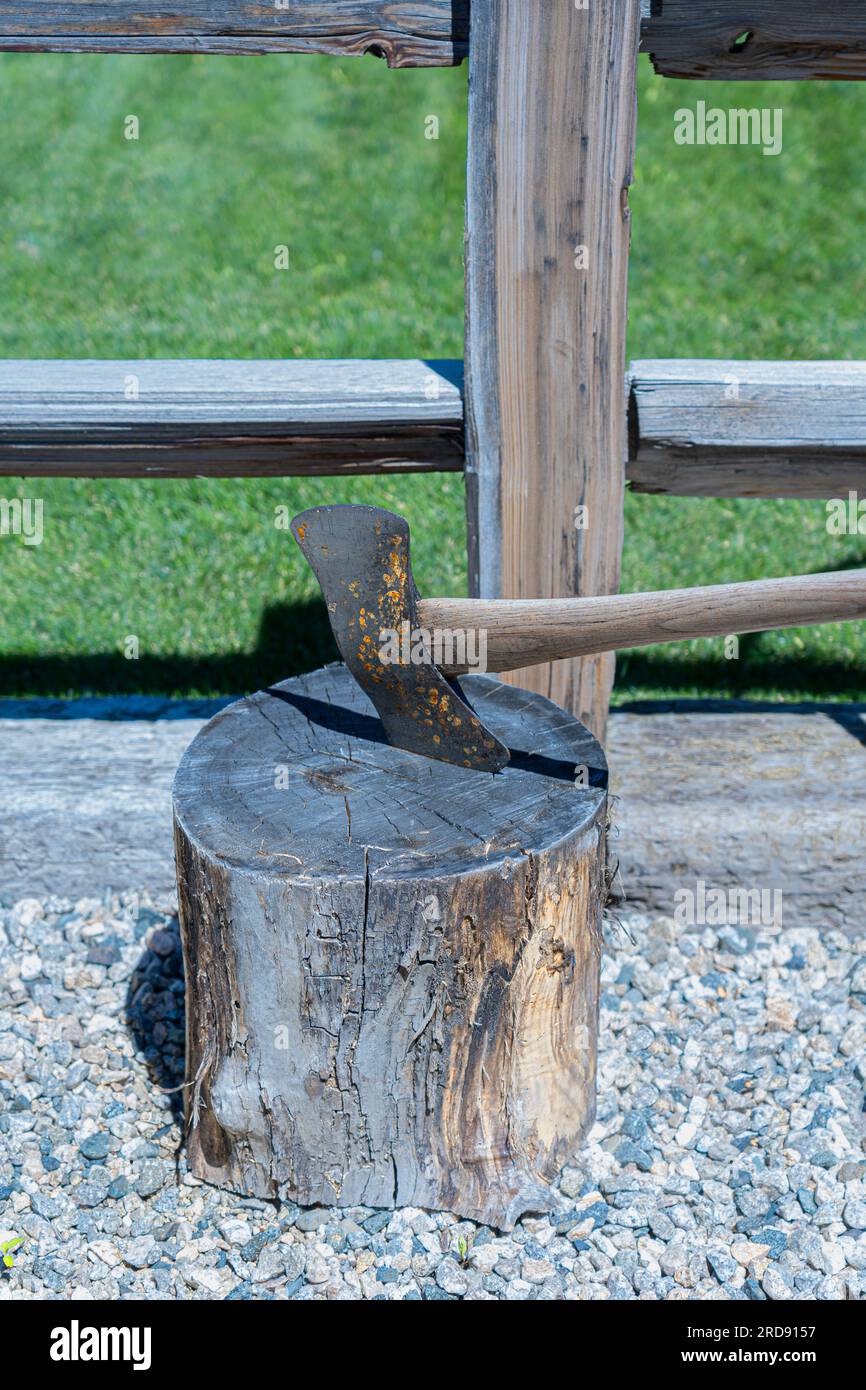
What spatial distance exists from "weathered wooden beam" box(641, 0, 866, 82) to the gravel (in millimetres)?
2086

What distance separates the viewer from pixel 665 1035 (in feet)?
9.84

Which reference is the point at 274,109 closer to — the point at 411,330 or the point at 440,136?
the point at 440,136

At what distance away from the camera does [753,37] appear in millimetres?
2740

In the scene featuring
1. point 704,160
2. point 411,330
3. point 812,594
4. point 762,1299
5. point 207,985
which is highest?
point 704,160

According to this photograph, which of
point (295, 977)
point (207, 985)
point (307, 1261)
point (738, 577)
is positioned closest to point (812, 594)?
point (295, 977)

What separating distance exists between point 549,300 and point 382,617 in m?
0.88

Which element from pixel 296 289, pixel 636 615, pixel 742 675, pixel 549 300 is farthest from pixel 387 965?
pixel 296 289

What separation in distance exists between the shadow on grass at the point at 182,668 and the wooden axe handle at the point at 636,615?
5.50ft

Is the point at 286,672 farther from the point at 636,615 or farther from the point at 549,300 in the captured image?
the point at 636,615

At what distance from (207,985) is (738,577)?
8.94ft

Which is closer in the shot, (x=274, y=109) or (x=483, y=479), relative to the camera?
(x=483, y=479)

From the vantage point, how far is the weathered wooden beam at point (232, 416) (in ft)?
9.86

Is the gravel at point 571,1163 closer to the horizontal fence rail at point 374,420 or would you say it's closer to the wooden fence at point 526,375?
the wooden fence at point 526,375

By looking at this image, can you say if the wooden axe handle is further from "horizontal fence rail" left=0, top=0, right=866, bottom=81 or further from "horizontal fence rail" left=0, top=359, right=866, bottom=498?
"horizontal fence rail" left=0, top=0, right=866, bottom=81
